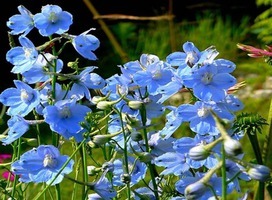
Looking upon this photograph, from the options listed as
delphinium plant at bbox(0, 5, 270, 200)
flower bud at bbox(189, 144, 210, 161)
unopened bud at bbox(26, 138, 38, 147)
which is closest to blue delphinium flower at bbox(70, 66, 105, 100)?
delphinium plant at bbox(0, 5, 270, 200)

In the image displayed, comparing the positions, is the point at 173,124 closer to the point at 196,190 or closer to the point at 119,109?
the point at 119,109

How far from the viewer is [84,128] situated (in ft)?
4.21

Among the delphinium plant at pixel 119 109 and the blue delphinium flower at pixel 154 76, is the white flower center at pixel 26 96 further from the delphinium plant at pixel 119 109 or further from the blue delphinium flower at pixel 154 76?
the blue delphinium flower at pixel 154 76

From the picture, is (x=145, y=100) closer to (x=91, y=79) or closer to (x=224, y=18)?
(x=91, y=79)

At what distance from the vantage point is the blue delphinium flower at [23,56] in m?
1.29

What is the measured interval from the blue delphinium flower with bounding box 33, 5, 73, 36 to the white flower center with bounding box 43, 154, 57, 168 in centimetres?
19

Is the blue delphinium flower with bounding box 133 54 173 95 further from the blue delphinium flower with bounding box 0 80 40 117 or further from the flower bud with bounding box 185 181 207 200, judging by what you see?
the flower bud with bounding box 185 181 207 200

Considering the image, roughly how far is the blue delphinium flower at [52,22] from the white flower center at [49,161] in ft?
0.63

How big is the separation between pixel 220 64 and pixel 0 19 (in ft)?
14.8

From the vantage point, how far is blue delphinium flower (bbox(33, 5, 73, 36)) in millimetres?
1312

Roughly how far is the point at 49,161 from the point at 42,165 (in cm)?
1

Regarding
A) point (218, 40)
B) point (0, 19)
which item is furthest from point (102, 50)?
point (218, 40)

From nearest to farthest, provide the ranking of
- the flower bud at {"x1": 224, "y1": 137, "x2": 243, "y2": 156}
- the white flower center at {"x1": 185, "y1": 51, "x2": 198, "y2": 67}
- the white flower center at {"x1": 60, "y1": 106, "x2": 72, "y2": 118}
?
1. the flower bud at {"x1": 224, "y1": 137, "x2": 243, "y2": 156}
2. the white flower center at {"x1": 60, "y1": 106, "x2": 72, "y2": 118}
3. the white flower center at {"x1": 185, "y1": 51, "x2": 198, "y2": 67}

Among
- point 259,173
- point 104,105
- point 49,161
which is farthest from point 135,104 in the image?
point 259,173
